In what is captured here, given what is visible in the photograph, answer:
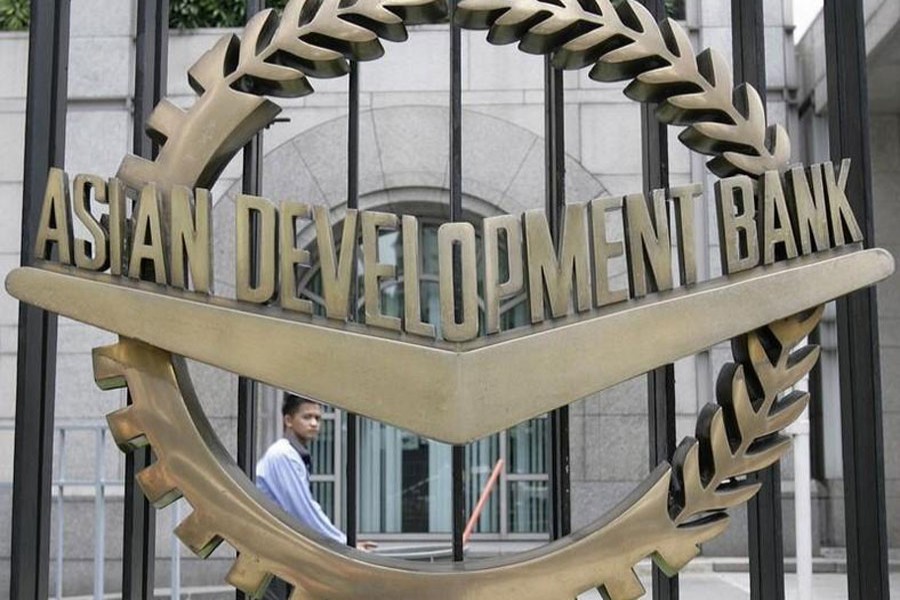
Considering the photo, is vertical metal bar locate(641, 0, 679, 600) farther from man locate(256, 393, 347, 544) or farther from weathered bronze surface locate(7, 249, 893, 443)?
man locate(256, 393, 347, 544)

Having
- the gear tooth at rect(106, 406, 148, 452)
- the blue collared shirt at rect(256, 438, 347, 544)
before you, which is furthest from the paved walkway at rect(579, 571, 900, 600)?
the gear tooth at rect(106, 406, 148, 452)

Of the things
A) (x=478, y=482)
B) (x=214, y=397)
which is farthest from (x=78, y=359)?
(x=478, y=482)

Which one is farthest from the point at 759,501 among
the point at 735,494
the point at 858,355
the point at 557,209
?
the point at 557,209

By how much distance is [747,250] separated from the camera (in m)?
1.77

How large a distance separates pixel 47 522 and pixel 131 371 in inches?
13.3

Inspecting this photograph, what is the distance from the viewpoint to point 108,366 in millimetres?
1718

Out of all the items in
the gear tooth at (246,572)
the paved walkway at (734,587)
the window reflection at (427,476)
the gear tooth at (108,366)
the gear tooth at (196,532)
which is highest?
the gear tooth at (108,366)

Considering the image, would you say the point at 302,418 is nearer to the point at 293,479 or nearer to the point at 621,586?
the point at 293,479

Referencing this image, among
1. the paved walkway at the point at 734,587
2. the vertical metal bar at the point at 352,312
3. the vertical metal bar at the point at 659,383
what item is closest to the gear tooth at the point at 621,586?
the vertical metal bar at the point at 659,383

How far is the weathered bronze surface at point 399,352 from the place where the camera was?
168cm

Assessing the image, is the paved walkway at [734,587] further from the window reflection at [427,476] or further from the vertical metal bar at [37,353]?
the vertical metal bar at [37,353]

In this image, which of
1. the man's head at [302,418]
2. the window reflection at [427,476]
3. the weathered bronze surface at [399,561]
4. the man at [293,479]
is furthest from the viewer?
the window reflection at [427,476]

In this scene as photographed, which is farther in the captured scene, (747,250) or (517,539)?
(517,539)

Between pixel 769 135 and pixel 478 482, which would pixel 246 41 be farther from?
pixel 478 482
